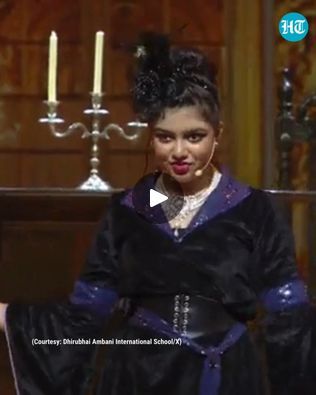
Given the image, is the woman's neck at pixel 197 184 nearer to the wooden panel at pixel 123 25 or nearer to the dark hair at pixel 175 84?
the dark hair at pixel 175 84

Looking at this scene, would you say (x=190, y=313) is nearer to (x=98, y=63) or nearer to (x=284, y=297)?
(x=284, y=297)

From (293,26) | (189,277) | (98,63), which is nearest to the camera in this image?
(189,277)

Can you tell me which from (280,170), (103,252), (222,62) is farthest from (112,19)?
(103,252)

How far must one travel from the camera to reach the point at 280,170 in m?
1.46

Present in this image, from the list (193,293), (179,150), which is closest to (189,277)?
(193,293)

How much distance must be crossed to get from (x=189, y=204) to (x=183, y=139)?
0.07 meters

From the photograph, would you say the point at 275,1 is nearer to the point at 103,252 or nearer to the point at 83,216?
the point at 83,216

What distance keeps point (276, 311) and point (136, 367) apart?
6.0 inches

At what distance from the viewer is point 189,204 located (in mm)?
1087

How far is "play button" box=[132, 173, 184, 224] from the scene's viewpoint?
108 cm

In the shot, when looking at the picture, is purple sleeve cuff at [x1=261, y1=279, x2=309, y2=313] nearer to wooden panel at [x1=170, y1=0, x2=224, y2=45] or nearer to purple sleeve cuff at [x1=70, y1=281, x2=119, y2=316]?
purple sleeve cuff at [x1=70, y1=281, x2=119, y2=316]

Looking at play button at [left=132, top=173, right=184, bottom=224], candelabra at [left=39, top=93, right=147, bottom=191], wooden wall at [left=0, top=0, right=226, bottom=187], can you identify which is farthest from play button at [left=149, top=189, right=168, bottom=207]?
wooden wall at [left=0, top=0, right=226, bottom=187]

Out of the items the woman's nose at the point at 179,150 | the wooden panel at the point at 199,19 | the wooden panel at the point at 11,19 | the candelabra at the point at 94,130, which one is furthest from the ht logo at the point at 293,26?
the woman's nose at the point at 179,150

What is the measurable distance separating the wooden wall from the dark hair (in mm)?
396
